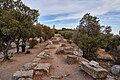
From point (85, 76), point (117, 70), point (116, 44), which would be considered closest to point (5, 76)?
point (85, 76)

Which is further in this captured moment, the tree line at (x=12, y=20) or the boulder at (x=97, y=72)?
the tree line at (x=12, y=20)

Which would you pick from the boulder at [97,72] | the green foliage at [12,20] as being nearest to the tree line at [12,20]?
the green foliage at [12,20]

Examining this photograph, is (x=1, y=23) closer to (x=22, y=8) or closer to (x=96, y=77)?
(x=22, y=8)

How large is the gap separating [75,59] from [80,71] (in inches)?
89.9

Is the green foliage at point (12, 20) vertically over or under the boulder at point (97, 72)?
over

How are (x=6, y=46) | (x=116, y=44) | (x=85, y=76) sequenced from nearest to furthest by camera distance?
(x=85, y=76), (x=6, y=46), (x=116, y=44)

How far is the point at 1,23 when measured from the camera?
15227mm

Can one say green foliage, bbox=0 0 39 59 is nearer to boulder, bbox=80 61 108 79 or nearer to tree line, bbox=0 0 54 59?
tree line, bbox=0 0 54 59

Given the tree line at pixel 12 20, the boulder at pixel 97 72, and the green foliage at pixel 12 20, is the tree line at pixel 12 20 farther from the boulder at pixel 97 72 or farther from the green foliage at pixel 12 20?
the boulder at pixel 97 72

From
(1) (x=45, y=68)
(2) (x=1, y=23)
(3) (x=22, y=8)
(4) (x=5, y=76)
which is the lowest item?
(4) (x=5, y=76)

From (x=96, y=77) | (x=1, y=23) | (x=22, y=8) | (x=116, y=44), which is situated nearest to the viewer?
(x=96, y=77)

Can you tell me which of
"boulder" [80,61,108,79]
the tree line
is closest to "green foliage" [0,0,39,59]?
the tree line

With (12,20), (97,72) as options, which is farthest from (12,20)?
(97,72)

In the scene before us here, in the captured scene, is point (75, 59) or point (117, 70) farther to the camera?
point (75, 59)
